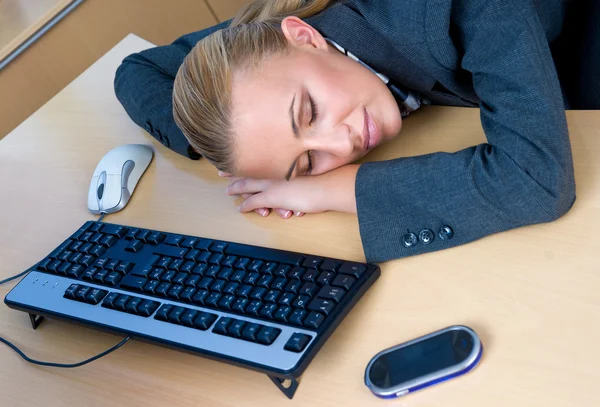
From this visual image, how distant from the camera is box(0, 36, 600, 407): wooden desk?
1.75ft

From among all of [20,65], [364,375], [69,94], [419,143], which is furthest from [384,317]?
[20,65]

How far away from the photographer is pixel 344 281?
64 cm

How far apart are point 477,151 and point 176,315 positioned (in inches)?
14.5

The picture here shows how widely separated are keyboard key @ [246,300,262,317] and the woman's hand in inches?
7.0

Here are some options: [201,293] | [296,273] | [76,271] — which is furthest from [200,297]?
[76,271]

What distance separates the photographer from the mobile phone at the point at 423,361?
21.1 inches

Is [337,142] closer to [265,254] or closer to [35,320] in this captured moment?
A: [265,254]

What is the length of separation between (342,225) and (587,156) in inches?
11.1

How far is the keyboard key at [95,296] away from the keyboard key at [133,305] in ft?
0.17

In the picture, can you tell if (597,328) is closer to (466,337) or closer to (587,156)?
(466,337)

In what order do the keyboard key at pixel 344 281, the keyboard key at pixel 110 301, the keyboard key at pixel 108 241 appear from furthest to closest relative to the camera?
the keyboard key at pixel 108 241, the keyboard key at pixel 110 301, the keyboard key at pixel 344 281

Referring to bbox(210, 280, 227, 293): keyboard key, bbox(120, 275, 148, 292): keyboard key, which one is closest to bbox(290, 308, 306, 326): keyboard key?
bbox(210, 280, 227, 293): keyboard key

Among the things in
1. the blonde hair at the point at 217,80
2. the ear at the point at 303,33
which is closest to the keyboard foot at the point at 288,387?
the blonde hair at the point at 217,80

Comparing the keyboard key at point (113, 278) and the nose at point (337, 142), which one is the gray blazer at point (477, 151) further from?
the keyboard key at point (113, 278)
